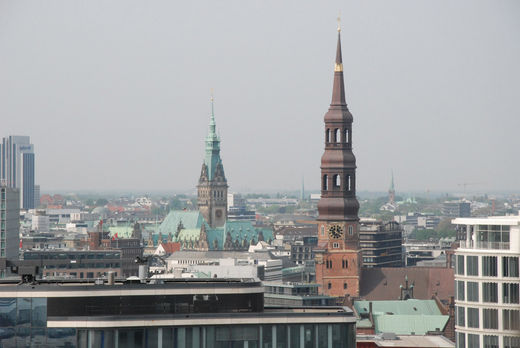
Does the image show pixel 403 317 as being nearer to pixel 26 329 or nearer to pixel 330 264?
pixel 330 264

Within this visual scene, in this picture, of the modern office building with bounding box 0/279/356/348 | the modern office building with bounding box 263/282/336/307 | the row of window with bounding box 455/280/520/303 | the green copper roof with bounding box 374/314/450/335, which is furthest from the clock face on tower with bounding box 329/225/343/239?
the modern office building with bounding box 0/279/356/348

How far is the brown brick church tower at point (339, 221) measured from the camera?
7042 inches

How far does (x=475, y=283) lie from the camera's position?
8250 centimetres

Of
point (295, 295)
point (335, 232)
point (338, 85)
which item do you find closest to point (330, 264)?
point (335, 232)

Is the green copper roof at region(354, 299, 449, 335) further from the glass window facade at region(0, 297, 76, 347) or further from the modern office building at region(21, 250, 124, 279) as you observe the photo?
the glass window facade at region(0, 297, 76, 347)

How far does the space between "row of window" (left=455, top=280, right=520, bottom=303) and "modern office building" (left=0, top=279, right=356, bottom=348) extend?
67.4 feet

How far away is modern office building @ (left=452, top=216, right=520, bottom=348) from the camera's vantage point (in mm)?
81000

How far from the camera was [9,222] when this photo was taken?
172 meters

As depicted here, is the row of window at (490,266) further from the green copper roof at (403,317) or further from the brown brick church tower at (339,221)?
the brown brick church tower at (339,221)

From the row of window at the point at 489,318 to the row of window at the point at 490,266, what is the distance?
5.69ft

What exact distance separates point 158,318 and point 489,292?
26.0 m

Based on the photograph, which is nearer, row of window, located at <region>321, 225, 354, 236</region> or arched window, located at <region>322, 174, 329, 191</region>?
row of window, located at <region>321, 225, 354, 236</region>

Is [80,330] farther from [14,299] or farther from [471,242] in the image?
[471,242]

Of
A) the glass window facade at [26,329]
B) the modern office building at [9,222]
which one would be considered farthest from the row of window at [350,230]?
the glass window facade at [26,329]
